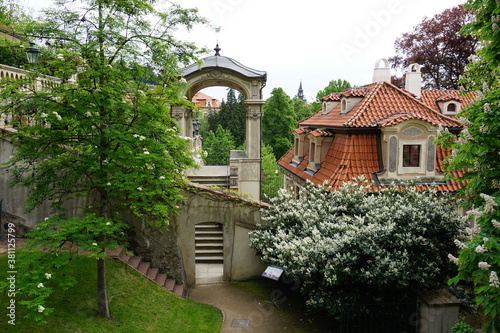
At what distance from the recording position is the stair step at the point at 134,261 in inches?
484

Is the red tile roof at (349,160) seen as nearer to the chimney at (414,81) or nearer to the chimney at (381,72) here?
the chimney at (381,72)

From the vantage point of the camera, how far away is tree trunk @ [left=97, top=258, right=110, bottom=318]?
9312mm

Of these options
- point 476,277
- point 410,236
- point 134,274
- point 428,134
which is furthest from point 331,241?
point 428,134

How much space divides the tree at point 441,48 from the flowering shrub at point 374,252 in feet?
66.6

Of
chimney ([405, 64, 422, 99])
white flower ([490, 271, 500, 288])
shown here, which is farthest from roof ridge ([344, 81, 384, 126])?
white flower ([490, 271, 500, 288])

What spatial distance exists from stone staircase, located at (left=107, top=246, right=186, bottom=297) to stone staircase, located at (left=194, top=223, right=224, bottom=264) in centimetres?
291

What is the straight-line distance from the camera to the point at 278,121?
42656 mm

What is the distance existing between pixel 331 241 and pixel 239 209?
16.1 ft

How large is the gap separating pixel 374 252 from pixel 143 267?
25.4ft

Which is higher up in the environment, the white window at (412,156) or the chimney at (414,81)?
the chimney at (414,81)

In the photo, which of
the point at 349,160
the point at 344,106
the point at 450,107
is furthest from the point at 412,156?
the point at 450,107

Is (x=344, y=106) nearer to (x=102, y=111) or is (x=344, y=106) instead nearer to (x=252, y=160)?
(x=252, y=160)

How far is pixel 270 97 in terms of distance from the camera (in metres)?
43.4

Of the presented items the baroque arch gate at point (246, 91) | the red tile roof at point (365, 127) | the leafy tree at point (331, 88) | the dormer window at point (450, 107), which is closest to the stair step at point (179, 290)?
the baroque arch gate at point (246, 91)
